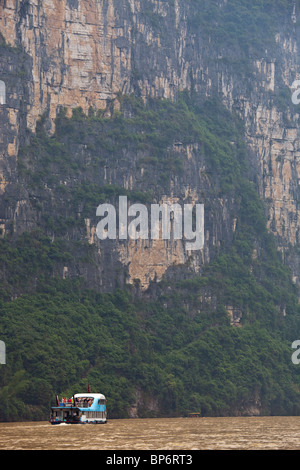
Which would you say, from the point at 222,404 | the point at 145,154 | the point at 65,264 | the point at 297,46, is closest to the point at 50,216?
the point at 65,264

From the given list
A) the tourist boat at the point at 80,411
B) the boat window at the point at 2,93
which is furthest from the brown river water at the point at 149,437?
the boat window at the point at 2,93

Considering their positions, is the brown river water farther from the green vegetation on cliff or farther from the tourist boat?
the green vegetation on cliff

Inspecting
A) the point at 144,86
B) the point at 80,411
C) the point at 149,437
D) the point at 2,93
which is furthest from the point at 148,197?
the point at 149,437

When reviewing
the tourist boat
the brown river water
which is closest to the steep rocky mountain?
the tourist boat

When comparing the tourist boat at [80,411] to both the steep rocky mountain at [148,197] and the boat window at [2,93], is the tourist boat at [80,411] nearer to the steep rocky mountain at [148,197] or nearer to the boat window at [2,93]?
the steep rocky mountain at [148,197]

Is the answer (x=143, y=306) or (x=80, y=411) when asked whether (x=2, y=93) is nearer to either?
(x=143, y=306)

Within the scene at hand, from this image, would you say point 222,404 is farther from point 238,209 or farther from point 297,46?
point 297,46

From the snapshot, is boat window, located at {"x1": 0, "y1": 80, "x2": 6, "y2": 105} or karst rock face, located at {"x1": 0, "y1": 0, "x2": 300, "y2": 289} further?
karst rock face, located at {"x1": 0, "y1": 0, "x2": 300, "y2": 289}
